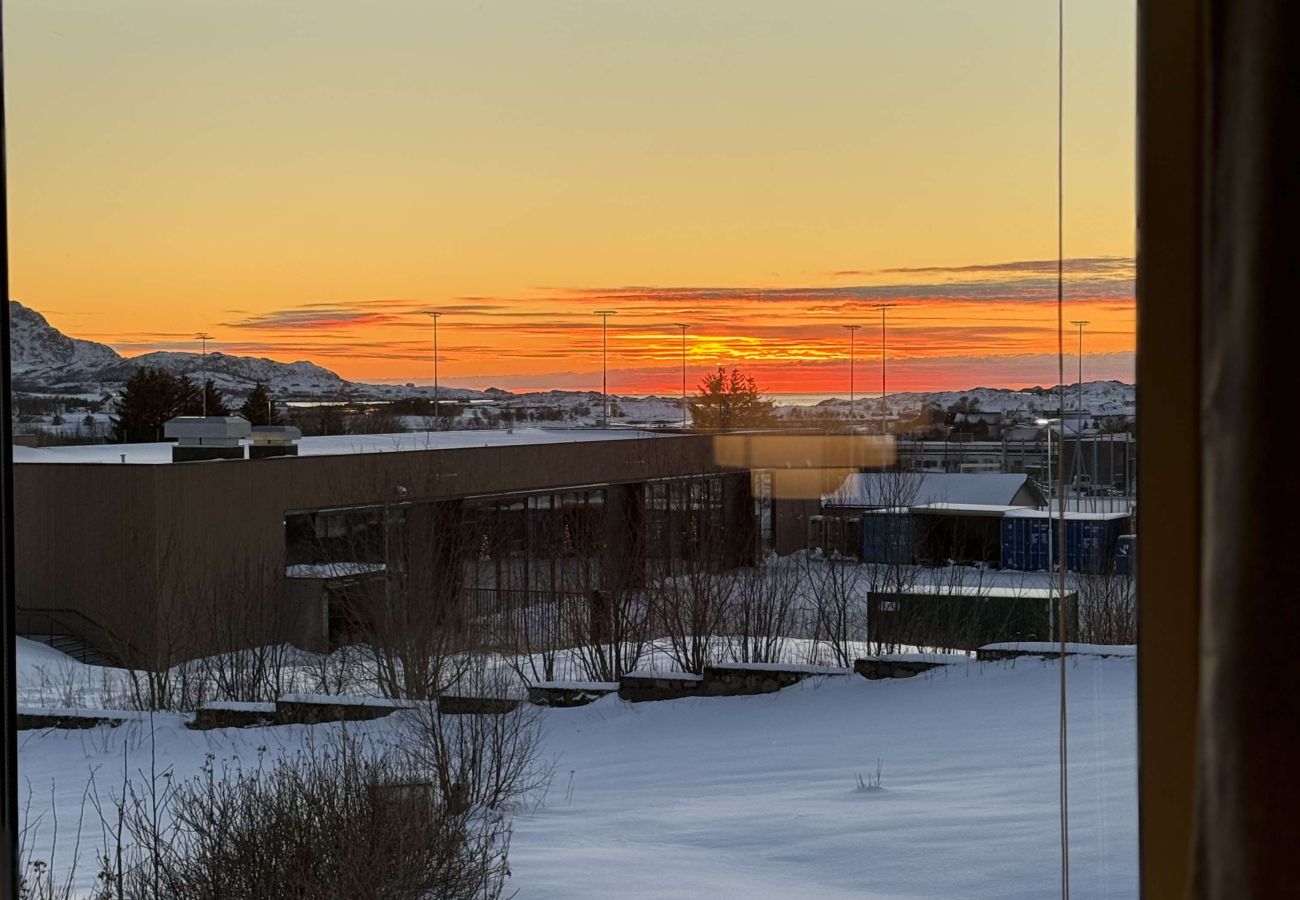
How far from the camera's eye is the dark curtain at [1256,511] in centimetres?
74

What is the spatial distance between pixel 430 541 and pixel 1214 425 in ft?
4.56

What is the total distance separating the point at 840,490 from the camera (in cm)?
184

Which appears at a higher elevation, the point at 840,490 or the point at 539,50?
the point at 539,50

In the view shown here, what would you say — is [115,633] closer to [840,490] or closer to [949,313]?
[840,490]

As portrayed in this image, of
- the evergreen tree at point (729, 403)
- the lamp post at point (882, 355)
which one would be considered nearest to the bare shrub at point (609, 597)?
the evergreen tree at point (729, 403)

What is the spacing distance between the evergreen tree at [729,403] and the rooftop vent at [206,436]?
2.27 ft

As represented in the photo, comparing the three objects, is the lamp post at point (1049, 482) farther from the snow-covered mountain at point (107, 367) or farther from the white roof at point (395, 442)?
the snow-covered mountain at point (107, 367)

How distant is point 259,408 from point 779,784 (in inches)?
38.3

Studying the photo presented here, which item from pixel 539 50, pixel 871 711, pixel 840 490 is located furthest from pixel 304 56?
pixel 871 711

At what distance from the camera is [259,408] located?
1.97 m

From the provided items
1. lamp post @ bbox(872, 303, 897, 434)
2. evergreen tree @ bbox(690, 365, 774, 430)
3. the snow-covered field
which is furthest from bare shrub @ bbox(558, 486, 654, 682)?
lamp post @ bbox(872, 303, 897, 434)

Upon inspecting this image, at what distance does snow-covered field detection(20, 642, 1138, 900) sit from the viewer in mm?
1776

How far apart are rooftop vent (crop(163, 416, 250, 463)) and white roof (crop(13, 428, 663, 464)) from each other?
2 centimetres

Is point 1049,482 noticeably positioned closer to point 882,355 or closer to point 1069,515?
point 1069,515
